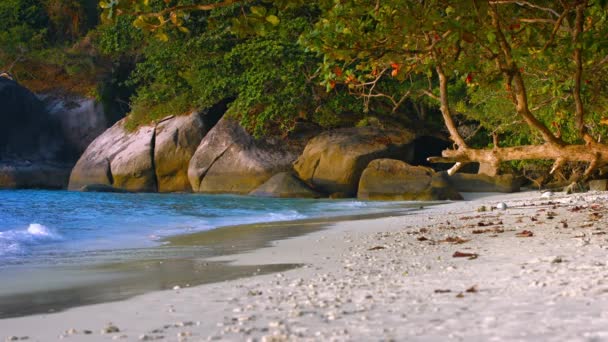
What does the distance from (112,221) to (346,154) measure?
10081mm

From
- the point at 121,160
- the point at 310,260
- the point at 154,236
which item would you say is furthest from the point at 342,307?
the point at 121,160

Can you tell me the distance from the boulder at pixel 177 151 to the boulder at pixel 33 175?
6.88 metres

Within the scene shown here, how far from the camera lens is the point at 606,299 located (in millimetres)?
3719

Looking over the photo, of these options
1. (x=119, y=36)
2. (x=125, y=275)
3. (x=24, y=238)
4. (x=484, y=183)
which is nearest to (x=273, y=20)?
(x=125, y=275)

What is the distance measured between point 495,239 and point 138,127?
21.1 metres

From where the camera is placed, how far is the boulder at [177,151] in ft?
83.3

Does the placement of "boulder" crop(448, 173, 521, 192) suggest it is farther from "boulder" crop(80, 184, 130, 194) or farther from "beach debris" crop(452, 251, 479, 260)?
"beach debris" crop(452, 251, 479, 260)

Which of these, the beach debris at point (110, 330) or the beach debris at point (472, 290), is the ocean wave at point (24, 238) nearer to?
the beach debris at point (110, 330)

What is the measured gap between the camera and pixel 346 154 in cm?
2162

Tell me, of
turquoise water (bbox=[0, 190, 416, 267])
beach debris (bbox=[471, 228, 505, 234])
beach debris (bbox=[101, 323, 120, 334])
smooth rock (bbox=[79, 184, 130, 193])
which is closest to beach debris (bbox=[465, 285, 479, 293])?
beach debris (bbox=[101, 323, 120, 334])

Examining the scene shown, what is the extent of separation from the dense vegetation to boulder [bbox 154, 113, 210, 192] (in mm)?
893

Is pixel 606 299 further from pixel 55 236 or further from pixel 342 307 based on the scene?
pixel 55 236

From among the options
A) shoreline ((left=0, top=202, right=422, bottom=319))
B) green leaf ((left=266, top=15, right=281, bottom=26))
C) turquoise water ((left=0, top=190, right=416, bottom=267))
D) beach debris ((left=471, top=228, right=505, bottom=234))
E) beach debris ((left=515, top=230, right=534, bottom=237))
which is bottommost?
turquoise water ((left=0, top=190, right=416, bottom=267))

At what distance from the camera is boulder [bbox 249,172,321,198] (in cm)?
2091
